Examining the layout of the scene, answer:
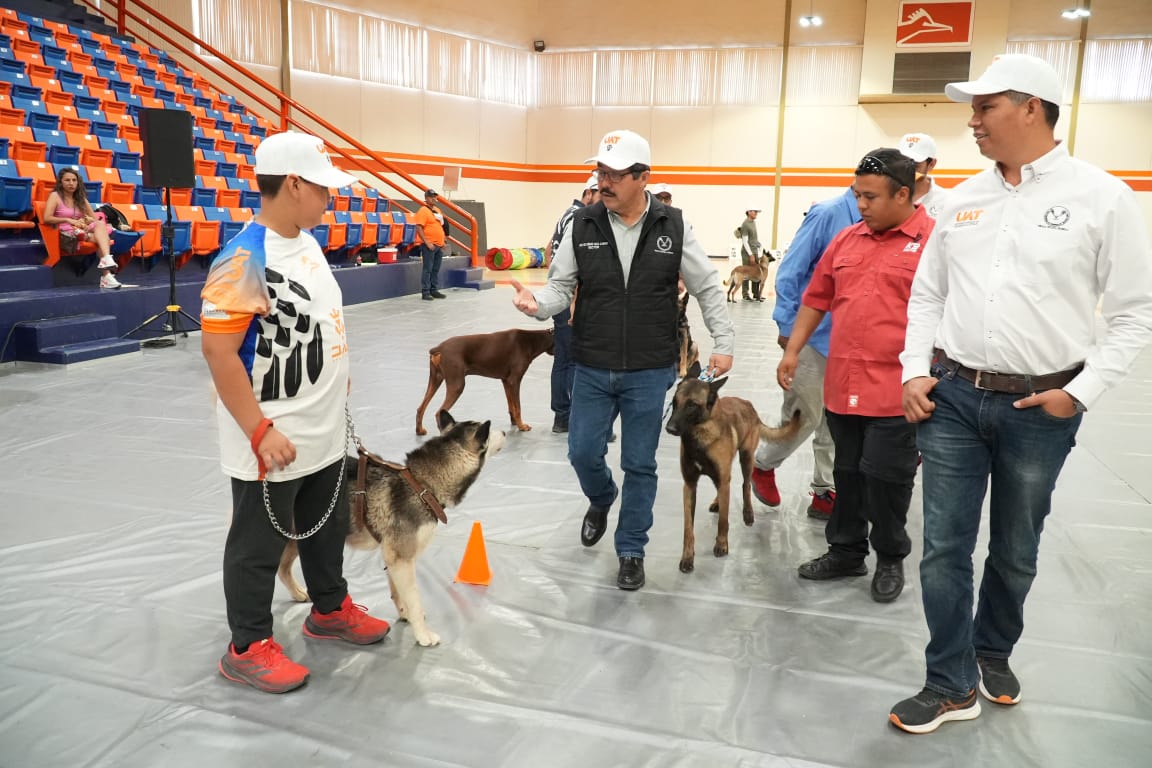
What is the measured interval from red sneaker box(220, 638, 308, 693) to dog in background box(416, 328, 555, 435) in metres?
3.13

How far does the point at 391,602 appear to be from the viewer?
3.43 meters

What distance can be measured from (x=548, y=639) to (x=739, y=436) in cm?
155

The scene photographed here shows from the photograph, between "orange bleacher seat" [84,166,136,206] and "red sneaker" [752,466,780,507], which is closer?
"red sneaker" [752,466,780,507]

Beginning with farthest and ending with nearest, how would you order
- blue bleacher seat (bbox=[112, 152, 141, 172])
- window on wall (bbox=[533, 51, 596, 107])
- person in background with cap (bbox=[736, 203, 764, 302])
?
window on wall (bbox=[533, 51, 596, 107]) → person in background with cap (bbox=[736, 203, 764, 302]) → blue bleacher seat (bbox=[112, 152, 141, 172])

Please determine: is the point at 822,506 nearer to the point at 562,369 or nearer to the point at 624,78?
the point at 562,369

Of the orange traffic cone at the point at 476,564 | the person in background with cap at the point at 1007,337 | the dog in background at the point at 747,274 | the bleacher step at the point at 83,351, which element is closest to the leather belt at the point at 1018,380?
the person in background with cap at the point at 1007,337

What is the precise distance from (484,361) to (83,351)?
4437 mm

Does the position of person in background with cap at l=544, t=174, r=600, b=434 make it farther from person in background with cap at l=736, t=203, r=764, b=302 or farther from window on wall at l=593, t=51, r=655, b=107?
window on wall at l=593, t=51, r=655, b=107

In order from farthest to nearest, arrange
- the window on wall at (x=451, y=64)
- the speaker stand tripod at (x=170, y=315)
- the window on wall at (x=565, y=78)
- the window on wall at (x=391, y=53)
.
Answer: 1. the window on wall at (x=565, y=78)
2. the window on wall at (x=451, y=64)
3. the window on wall at (x=391, y=53)
4. the speaker stand tripod at (x=170, y=315)

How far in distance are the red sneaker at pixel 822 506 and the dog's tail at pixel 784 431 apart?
1.33ft

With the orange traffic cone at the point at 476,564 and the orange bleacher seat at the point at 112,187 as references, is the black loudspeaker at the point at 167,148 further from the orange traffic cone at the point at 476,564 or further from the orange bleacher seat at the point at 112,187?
the orange traffic cone at the point at 476,564

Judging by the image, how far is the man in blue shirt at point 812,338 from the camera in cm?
419

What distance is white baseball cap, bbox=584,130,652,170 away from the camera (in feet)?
11.0

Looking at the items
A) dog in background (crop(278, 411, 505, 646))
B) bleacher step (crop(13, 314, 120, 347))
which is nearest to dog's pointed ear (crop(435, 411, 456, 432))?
dog in background (crop(278, 411, 505, 646))
